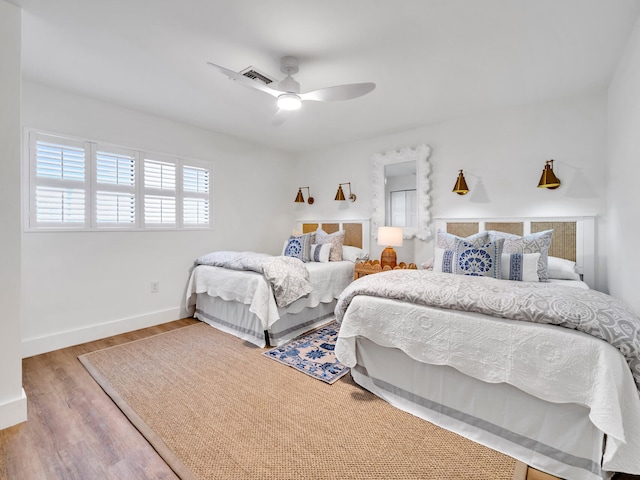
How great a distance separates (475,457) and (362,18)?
262cm

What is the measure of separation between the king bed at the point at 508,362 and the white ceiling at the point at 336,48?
1.69 m

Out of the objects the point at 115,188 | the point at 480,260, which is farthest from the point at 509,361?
the point at 115,188

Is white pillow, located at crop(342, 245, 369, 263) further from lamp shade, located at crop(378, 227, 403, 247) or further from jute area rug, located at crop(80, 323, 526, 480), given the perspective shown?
jute area rug, located at crop(80, 323, 526, 480)

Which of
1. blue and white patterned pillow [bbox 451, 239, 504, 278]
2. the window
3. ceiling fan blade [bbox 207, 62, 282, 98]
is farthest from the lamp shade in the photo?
the window

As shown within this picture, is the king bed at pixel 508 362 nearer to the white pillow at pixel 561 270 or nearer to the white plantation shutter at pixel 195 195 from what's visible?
the white pillow at pixel 561 270

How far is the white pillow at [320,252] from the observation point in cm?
411

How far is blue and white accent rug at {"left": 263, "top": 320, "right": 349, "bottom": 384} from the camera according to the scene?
246 centimetres

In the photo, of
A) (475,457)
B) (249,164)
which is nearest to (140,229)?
(249,164)

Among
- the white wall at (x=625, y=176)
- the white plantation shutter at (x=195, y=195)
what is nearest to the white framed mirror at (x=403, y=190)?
the white wall at (x=625, y=176)

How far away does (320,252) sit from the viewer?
414cm

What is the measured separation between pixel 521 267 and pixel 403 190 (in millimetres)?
1947

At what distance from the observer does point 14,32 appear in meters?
1.84

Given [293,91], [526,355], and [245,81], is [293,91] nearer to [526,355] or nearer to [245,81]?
[245,81]

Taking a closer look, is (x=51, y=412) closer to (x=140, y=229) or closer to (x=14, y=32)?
(x=140, y=229)
